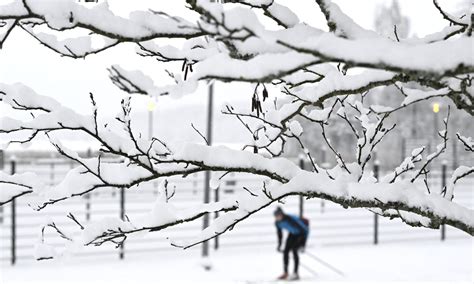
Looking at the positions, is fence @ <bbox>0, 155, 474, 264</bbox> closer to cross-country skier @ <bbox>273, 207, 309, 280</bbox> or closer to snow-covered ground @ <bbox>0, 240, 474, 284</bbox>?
snow-covered ground @ <bbox>0, 240, 474, 284</bbox>

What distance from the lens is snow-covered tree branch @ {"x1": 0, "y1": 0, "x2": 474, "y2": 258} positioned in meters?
1.53

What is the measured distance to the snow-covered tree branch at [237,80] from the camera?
153 centimetres

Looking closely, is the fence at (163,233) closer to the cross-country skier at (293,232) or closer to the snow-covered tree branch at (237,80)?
the cross-country skier at (293,232)

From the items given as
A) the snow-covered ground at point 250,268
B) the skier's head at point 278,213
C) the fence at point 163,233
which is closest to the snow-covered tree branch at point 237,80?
the skier's head at point 278,213

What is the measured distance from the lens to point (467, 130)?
28.2 meters

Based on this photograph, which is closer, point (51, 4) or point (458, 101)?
point (51, 4)

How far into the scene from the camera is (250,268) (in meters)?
8.17

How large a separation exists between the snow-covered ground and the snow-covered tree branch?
16.8ft

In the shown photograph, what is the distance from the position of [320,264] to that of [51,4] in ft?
24.6

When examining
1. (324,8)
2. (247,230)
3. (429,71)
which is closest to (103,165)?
(324,8)

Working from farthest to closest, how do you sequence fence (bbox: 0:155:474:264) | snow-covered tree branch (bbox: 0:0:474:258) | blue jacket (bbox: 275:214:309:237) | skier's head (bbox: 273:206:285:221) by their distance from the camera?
fence (bbox: 0:155:474:264) → blue jacket (bbox: 275:214:309:237) → skier's head (bbox: 273:206:285:221) → snow-covered tree branch (bbox: 0:0:474:258)

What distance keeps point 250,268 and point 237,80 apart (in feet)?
22.9

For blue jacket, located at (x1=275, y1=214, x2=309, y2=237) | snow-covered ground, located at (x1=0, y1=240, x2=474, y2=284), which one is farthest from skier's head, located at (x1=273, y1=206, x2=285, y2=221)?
snow-covered ground, located at (x1=0, y1=240, x2=474, y2=284)

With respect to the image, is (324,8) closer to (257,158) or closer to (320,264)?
(257,158)
